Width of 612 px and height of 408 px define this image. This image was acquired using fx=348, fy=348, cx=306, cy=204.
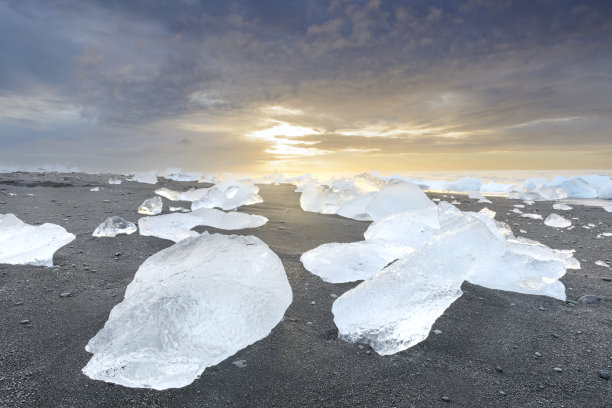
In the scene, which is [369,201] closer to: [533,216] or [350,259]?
[350,259]

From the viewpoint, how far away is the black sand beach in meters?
1.18

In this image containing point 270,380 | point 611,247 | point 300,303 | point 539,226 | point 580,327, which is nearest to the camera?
point 270,380

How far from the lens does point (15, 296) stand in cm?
180

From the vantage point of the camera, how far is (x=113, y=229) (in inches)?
116

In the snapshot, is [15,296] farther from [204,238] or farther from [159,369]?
[159,369]

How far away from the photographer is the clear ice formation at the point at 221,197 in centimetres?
505

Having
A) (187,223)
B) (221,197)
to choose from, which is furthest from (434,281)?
(221,197)

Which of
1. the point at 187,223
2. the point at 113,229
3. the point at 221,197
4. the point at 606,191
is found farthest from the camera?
the point at 606,191

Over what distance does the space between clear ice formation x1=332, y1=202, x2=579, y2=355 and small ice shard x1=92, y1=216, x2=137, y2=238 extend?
2153 mm

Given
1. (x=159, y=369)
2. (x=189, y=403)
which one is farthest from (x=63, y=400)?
(x=189, y=403)

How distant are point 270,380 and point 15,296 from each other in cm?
149

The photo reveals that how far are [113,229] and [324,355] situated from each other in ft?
7.67

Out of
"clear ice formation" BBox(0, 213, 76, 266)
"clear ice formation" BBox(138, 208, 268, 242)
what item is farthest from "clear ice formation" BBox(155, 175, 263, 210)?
"clear ice formation" BBox(0, 213, 76, 266)

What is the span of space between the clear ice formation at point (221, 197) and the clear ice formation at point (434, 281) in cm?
344
